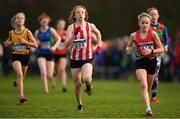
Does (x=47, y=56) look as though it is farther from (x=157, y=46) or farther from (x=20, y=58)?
(x=157, y=46)

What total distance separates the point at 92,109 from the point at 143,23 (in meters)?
2.59

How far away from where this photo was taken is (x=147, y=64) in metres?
15.6

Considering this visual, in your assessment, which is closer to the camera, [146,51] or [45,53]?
[146,51]

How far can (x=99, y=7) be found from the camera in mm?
51594

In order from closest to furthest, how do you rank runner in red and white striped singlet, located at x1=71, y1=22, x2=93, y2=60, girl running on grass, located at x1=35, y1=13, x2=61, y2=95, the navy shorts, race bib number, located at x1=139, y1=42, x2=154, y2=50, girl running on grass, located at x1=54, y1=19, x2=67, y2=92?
race bib number, located at x1=139, y1=42, x2=154, y2=50
runner in red and white striped singlet, located at x1=71, y1=22, x2=93, y2=60
girl running on grass, located at x1=35, y1=13, x2=61, y2=95
the navy shorts
girl running on grass, located at x1=54, y1=19, x2=67, y2=92

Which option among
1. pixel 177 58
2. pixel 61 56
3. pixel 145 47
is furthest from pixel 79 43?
pixel 177 58

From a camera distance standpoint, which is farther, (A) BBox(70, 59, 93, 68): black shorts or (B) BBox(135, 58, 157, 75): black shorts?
(A) BBox(70, 59, 93, 68): black shorts

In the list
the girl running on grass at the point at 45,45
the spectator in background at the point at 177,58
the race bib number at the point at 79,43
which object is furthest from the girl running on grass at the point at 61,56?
the race bib number at the point at 79,43

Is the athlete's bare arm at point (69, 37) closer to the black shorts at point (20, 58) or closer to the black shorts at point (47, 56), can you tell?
the black shorts at point (20, 58)

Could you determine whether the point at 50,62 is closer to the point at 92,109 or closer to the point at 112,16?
the point at 92,109

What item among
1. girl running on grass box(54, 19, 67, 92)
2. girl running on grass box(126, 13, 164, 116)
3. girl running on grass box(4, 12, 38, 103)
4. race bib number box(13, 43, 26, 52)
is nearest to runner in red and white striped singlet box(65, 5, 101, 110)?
girl running on grass box(126, 13, 164, 116)

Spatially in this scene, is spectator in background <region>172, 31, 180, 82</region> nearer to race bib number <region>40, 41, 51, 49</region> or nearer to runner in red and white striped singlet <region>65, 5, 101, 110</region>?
race bib number <region>40, 41, 51, 49</region>

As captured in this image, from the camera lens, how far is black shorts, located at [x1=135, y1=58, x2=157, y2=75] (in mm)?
15508

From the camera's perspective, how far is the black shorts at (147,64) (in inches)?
611
